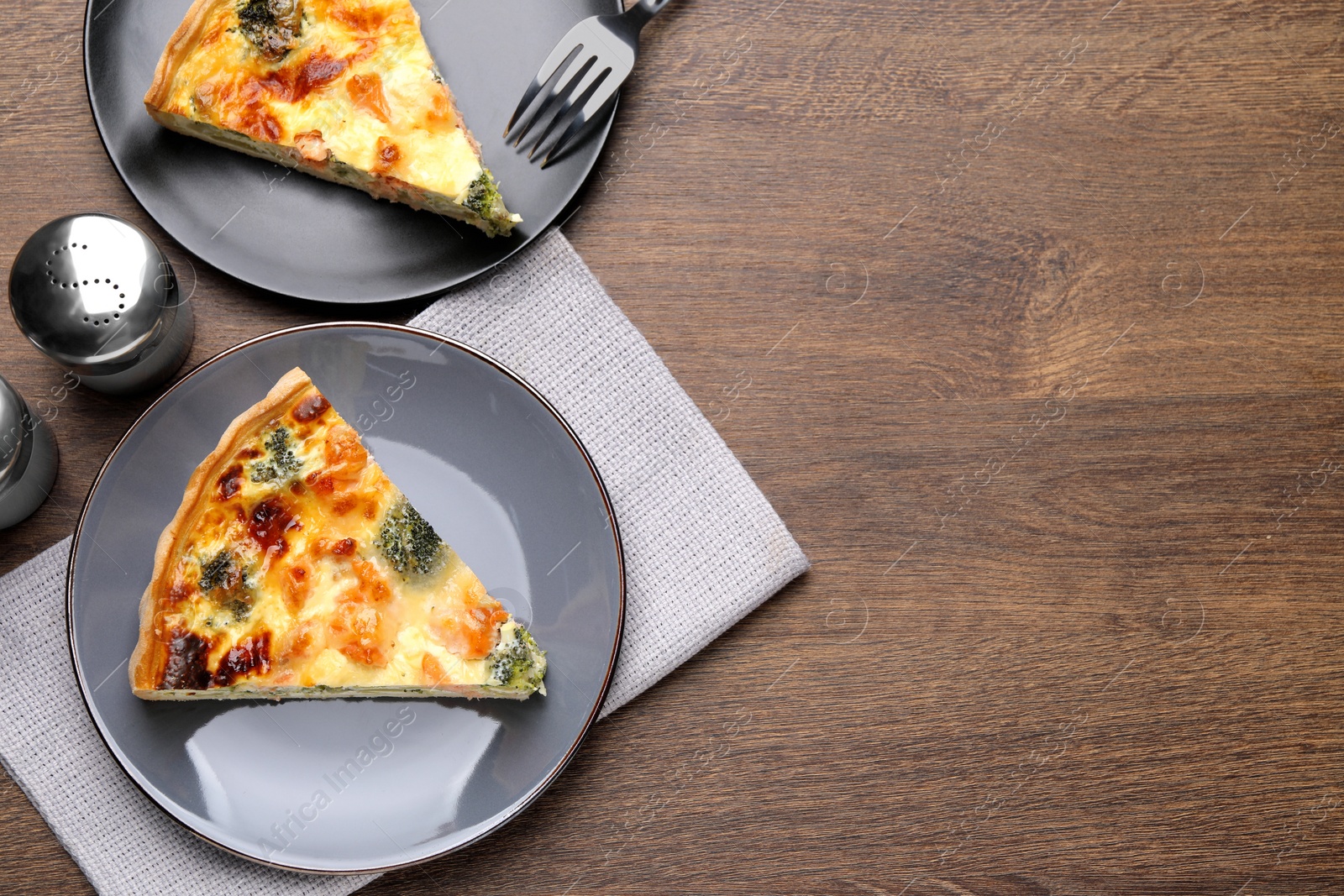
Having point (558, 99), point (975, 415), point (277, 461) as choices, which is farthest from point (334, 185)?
point (975, 415)

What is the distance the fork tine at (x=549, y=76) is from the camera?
3.91 m

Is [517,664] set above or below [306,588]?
below

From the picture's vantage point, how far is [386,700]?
3.74 meters

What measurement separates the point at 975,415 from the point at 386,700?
2600mm

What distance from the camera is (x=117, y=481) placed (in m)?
3.59

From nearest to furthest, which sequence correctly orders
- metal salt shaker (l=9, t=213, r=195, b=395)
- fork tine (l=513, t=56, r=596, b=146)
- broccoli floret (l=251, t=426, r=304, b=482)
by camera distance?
metal salt shaker (l=9, t=213, r=195, b=395) → broccoli floret (l=251, t=426, r=304, b=482) → fork tine (l=513, t=56, r=596, b=146)

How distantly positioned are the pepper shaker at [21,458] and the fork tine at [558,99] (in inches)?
82.8

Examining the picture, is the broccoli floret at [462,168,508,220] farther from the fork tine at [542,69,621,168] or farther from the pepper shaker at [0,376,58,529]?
the pepper shaker at [0,376,58,529]

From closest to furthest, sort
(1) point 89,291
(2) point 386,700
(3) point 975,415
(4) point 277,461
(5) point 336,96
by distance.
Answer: (1) point 89,291 < (4) point 277,461 < (2) point 386,700 < (5) point 336,96 < (3) point 975,415

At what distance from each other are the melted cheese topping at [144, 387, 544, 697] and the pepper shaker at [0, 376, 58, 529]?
0.64 m

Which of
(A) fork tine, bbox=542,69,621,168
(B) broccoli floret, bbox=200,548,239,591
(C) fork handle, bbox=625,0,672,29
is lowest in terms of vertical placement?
(B) broccoli floret, bbox=200,548,239,591

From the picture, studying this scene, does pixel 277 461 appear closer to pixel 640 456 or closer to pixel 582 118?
pixel 640 456

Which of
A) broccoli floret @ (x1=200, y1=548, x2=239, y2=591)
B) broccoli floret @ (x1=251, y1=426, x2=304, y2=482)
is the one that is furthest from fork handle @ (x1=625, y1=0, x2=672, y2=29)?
broccoli floret @ (x1=200, y1=548, x2=239, y2=591)

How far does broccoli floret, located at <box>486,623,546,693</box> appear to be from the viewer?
3596 millimetres
